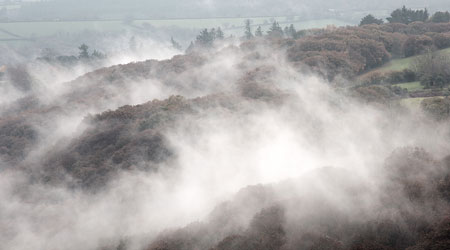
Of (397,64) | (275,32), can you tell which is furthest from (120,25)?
(397,64)

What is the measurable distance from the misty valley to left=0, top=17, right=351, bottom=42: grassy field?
82.8m

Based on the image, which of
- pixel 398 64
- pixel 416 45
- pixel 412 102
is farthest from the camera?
pixel 416 45

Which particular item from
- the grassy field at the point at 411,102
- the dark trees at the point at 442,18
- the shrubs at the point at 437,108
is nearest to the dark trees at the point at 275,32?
the dark trees at the point at 442,18

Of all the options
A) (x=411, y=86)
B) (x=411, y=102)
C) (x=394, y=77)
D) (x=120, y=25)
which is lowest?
(x=411, y=102)

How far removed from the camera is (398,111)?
28.9 m

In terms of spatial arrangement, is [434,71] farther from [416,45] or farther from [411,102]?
[416,45]

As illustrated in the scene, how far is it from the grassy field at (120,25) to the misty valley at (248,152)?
82.8 m

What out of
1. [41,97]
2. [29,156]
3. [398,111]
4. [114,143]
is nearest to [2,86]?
[41,97]

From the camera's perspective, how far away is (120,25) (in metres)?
156

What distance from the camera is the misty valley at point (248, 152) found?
16672 millimetres

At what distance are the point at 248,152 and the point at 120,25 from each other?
462ft

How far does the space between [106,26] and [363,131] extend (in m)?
145

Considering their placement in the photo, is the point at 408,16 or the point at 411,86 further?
the point at 408,16

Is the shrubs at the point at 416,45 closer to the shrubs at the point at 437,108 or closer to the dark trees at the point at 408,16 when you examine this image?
the shrubs at the point at 437,108
